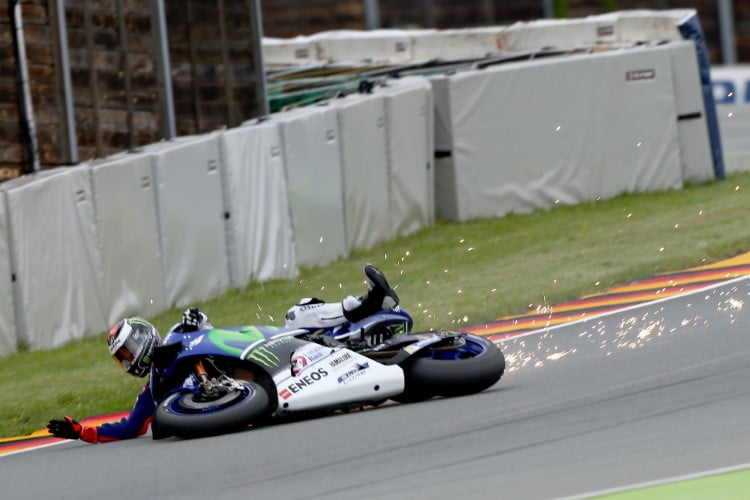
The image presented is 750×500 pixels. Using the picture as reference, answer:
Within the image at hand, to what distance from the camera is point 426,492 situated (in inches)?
297

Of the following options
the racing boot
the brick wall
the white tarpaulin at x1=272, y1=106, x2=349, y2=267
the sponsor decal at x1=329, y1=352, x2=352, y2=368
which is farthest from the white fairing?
the brick wall

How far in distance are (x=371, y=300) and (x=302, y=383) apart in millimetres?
729

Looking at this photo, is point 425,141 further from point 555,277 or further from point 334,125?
point 555,277

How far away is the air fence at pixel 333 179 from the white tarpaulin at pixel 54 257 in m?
0.01

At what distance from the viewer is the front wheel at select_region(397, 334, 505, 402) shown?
9.96 meters

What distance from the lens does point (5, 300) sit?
45.6 feet

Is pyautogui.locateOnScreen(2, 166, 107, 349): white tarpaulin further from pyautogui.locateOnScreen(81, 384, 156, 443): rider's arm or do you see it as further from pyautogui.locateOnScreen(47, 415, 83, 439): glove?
pyautogui.locateOnScreen(47, 415, 83, 439): glove

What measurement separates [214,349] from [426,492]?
261 cm

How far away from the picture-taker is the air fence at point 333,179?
14430 mm

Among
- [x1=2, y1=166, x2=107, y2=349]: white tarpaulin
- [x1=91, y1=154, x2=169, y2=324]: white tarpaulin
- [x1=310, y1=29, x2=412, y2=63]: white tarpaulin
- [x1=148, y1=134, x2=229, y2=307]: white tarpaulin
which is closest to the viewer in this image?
[x1=2, y1=166, x2=107, y2=349]: white tarpaulin

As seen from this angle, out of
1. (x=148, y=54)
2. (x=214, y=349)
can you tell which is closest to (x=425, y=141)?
(x=148, y=54)

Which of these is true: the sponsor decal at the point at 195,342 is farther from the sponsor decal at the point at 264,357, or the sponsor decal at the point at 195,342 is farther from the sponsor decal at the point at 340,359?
the sponsor decal at the point at 340,359

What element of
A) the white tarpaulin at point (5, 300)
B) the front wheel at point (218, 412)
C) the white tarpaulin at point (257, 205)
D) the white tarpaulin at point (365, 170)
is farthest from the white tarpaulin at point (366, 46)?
the front wheel at point (218, 412)

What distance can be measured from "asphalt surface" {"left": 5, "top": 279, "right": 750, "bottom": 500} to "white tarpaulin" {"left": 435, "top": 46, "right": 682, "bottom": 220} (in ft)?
28.9
